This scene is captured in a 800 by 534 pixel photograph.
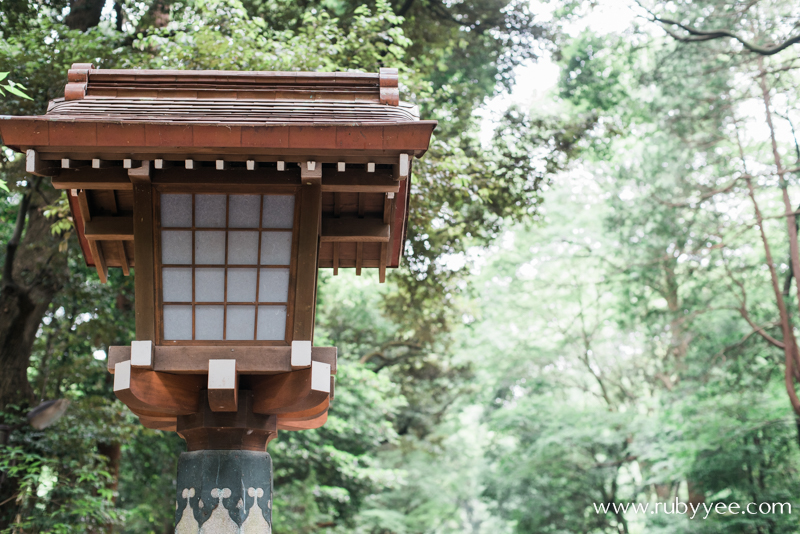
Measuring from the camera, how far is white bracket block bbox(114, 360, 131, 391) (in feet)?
10.9

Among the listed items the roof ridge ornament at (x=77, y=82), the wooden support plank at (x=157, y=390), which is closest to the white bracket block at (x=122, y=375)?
the wooden support plank at (x=157, y=390)

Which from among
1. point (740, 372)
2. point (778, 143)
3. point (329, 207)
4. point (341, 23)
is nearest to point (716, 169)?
point (778, 143)

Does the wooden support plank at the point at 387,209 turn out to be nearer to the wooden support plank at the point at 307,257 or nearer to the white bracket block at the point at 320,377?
the wooden support plank at the point at 307,257

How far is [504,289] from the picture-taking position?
54.0 ft

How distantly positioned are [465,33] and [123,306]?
6746 millimetres

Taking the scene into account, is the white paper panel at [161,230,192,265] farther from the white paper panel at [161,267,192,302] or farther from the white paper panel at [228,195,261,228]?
the white paper panel at [228,195,261,228]

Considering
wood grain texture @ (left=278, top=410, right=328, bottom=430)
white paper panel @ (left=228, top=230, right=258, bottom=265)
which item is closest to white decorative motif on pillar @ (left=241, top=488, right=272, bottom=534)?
wood grain texture @ (left=278, top=410, right=328, bottom=430)

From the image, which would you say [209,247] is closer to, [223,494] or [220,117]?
[220,117]

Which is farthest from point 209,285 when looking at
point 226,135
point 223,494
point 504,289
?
point 504,289

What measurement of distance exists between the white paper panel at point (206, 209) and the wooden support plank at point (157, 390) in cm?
84

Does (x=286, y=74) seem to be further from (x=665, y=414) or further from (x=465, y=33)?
(x=665, y=414)

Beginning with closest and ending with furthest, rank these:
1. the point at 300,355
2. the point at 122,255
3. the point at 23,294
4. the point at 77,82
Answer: the point at 300,355, the point at 77,82, the point at 122,255, the point at 23,294

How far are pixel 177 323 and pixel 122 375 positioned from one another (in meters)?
0.38

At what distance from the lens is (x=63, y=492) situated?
7031mm
